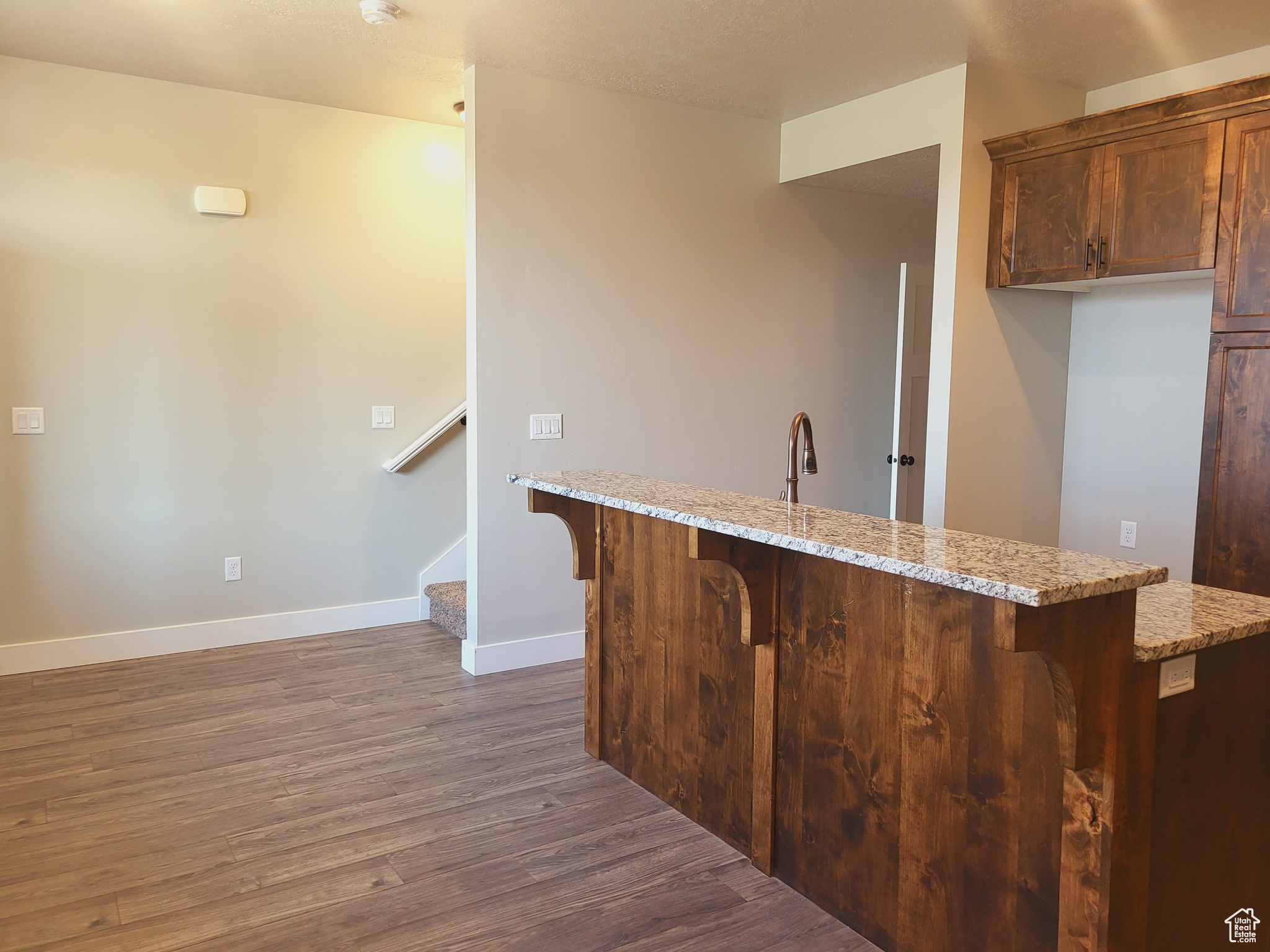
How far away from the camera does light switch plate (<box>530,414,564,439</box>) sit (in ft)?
13.8

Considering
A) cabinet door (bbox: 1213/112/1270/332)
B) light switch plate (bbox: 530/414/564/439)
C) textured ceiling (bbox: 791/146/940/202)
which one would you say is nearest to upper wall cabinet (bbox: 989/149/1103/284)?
textured ceiling (bbox: 791/146/940/202)

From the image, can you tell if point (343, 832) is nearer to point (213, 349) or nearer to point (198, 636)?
point (198, 636)

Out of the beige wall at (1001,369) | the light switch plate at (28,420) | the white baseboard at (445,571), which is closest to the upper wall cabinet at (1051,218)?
the beige wall at (1001,369)

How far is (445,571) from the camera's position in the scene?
5.07 m

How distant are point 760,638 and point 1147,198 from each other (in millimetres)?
2457

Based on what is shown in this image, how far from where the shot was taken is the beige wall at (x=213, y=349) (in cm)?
399

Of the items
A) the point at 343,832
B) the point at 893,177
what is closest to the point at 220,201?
the point at 343,832

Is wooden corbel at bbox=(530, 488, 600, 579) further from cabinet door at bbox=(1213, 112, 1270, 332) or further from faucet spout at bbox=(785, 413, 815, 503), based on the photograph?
cabinet door at bbox=(1213, 112, 1270, 332)

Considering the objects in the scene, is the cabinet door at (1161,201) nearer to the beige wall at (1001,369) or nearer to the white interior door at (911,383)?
the beige wall at (1001,369)

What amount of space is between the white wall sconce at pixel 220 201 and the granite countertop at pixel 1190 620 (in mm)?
4077

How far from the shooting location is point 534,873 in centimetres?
245

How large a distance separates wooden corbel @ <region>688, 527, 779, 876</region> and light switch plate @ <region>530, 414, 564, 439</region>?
1.96 metres

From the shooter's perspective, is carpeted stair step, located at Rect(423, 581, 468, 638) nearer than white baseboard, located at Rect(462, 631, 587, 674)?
No

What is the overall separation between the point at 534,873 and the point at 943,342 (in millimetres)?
2758
